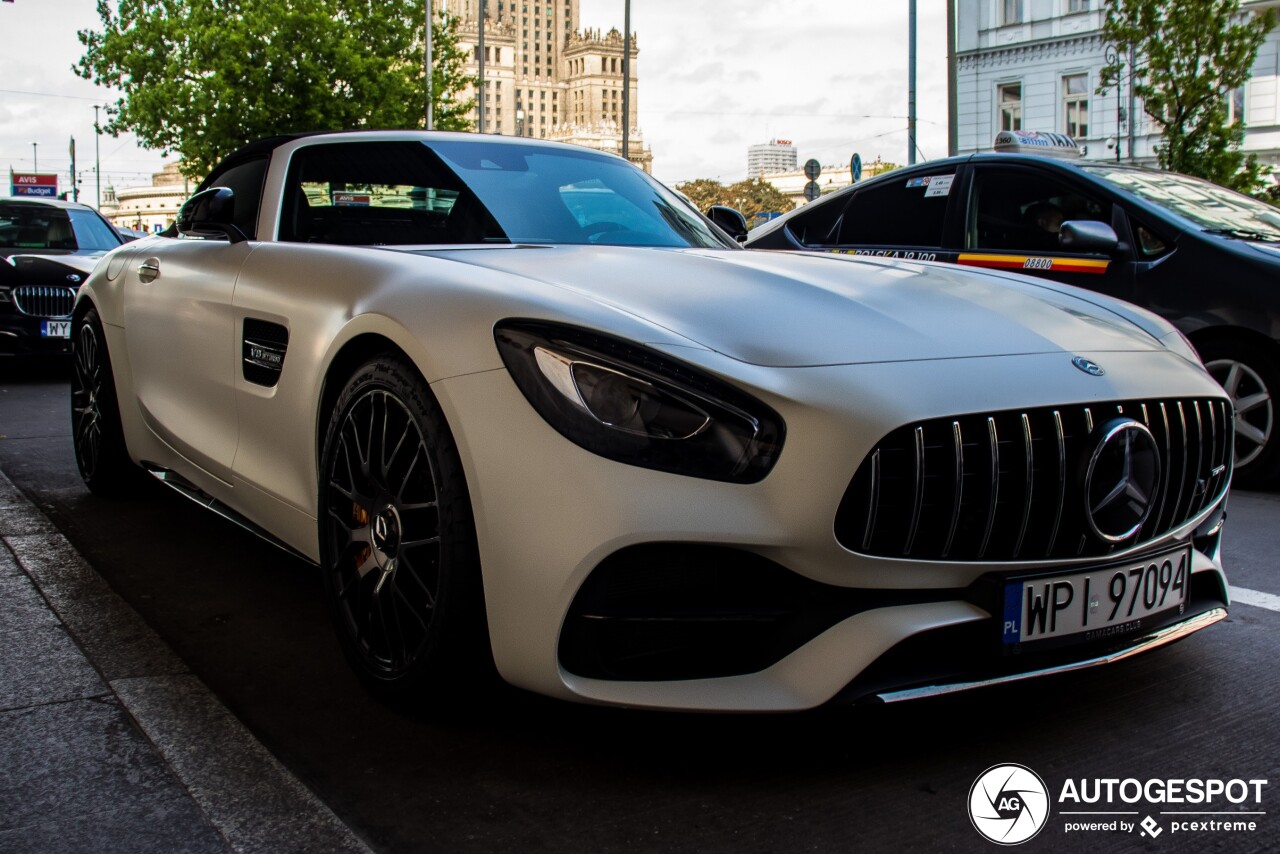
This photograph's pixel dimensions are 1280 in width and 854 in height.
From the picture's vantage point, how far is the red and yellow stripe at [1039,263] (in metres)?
6.04

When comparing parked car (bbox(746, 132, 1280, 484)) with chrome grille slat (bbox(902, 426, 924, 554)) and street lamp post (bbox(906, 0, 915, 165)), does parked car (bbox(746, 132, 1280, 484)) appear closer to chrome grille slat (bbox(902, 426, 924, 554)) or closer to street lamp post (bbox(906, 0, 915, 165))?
chrome grille slat (bbox(902, 426, 924, 554))

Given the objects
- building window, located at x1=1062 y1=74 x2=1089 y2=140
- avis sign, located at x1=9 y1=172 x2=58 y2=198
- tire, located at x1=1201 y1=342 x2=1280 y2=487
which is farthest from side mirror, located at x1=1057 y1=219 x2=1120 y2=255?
avis sign, located at x1=9 y1=172 x2=58 y2=198

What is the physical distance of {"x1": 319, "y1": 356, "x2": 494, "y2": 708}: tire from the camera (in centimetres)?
244

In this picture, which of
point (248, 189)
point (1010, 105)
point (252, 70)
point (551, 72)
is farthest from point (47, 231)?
point (551, 72)

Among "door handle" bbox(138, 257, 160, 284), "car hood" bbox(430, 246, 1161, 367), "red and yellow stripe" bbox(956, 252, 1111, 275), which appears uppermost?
"red and yellow stripe" bbox(956, 252, 1111, 275)

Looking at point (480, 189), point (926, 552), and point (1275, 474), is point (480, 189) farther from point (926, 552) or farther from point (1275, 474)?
point (1275, 474)

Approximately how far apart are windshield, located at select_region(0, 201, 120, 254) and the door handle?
21.5 ft

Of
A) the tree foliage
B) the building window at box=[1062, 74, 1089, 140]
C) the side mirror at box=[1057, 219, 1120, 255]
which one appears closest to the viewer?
the side mirror at box=[1057, 219, 1120, 255]

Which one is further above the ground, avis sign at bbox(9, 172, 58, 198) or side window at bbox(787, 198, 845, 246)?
avis sign at bbox(9, 172, 58, 198)

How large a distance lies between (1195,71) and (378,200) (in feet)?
48.9

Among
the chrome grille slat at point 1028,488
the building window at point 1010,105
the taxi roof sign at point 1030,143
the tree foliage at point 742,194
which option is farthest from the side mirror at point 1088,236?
the tree foliage at point 742,194

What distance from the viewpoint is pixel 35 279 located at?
9812 mm

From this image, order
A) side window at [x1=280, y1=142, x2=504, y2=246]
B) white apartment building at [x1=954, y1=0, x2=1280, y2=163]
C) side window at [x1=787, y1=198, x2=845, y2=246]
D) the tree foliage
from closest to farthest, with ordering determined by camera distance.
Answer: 1. side window at [x1=280, y1=142, x2=504, y2=246]
2. side window at [x1=787, y1=198, x2=845, y2=246]
3. white apartment building at [x1=954, y1=0, x2=1280, y2=163]
4. the tree foliage

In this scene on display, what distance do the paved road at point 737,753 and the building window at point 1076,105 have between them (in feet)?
119
